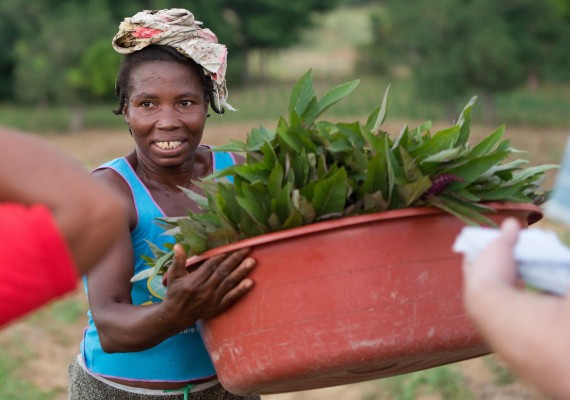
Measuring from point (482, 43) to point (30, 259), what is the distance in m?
19.1

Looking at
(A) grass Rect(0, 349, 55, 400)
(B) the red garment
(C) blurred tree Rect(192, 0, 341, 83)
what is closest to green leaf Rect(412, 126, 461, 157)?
(B) the red garment

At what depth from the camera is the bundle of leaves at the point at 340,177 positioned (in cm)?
192

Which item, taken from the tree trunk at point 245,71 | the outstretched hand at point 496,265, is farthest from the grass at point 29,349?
the tree trunk at point 245,71

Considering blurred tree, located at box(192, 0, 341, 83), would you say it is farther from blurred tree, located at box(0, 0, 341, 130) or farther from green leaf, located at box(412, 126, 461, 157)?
green leaf, located at box(412, 126, 461, 157)

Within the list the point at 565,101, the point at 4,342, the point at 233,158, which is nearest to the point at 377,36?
→ the point at 565,101

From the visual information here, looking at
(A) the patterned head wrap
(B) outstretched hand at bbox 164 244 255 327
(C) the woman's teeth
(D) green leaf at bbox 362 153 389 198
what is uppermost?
(A) the patterned head wrap

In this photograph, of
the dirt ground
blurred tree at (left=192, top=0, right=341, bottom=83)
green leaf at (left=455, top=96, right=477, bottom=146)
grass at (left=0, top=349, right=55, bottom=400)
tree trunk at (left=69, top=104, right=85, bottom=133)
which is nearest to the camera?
green leaf at (left=455, top=96, right=477, bottom=146)

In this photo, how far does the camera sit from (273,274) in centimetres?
194

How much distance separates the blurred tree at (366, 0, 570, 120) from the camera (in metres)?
19.7

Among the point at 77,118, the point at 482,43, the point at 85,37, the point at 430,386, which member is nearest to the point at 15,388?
the point at 430,386

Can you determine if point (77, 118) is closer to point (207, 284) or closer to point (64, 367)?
point (64, 367)

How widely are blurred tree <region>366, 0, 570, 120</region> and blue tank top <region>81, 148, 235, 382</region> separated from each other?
17.8 metres

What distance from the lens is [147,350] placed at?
2.57m

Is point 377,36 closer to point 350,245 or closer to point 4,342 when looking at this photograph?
point 4,342
